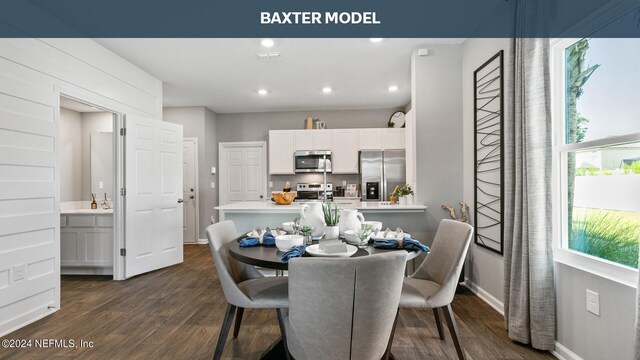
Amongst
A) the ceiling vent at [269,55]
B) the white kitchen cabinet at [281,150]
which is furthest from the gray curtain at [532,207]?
the white kitchen cabinet at [281,150]

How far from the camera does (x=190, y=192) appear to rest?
5742 mm

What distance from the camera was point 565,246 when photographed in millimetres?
1952

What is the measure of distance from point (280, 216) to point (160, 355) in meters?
1.73

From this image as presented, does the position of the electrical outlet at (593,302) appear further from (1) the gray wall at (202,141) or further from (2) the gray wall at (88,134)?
(2) the gray wall at (88,134)

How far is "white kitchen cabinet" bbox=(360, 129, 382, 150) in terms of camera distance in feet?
17.8

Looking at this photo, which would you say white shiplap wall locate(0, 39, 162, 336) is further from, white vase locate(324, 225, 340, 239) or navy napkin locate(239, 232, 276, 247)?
white vase locate(324, 225, 340, 239)

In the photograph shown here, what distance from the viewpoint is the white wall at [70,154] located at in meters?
4.47

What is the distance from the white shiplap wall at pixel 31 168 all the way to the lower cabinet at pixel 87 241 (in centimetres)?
102

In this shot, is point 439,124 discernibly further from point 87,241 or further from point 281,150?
point 87,241

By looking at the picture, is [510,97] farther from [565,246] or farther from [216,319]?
[216,319]

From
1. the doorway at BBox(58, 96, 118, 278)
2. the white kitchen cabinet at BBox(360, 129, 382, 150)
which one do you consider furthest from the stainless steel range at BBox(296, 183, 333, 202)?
the doorway at BBox(58, 96, 118, 278)

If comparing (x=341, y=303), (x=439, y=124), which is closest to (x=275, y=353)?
(x=341, y=303)

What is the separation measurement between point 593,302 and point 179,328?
106 inches
